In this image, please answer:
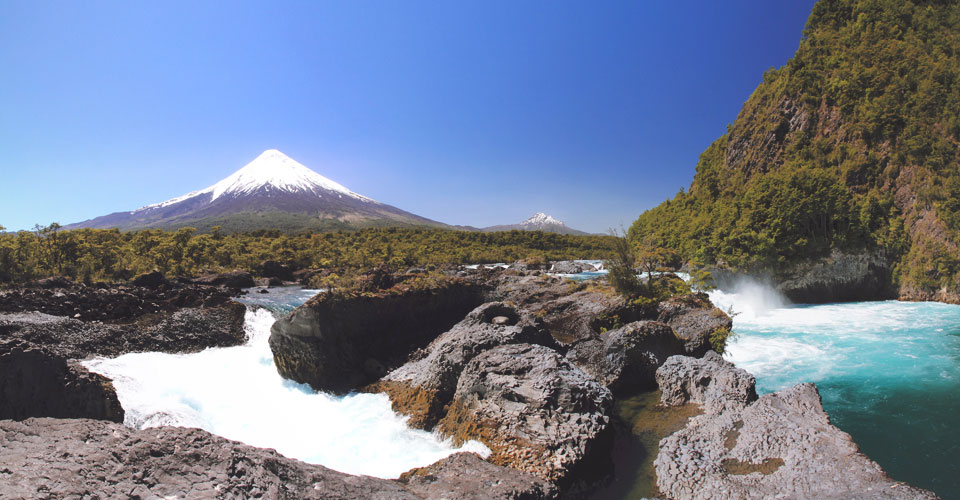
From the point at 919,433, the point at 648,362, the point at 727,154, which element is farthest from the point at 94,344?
the point at 727,154

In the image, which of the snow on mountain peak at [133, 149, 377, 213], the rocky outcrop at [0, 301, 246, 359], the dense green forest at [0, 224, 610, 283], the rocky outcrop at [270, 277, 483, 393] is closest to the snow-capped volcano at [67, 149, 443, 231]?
the snow on mountain peak at [133, 149, 377, 213]

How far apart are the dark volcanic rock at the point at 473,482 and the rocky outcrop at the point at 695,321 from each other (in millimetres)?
9199

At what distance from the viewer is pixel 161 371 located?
1278 centimetres

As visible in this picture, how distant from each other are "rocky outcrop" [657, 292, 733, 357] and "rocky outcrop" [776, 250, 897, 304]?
1997 cm

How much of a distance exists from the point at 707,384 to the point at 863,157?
37538 millimetres

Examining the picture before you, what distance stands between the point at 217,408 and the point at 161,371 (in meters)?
4.47

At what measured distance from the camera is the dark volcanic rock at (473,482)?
4641 mm

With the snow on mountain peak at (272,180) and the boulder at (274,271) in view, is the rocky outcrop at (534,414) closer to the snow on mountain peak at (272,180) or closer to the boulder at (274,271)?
the boulder at (274,271)

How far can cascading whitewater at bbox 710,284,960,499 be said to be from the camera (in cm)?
776

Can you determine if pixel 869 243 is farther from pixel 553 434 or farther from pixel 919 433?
pixel 553 434

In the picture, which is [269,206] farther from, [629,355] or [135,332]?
[629,355]

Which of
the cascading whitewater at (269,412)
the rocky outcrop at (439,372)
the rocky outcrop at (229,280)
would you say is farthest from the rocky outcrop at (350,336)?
the rocky outcrop at (229,280)

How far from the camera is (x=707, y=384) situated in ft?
29.1

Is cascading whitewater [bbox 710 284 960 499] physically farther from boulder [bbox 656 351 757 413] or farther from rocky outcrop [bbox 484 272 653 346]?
rocky outcrop [bbox 484 272 653 346]
